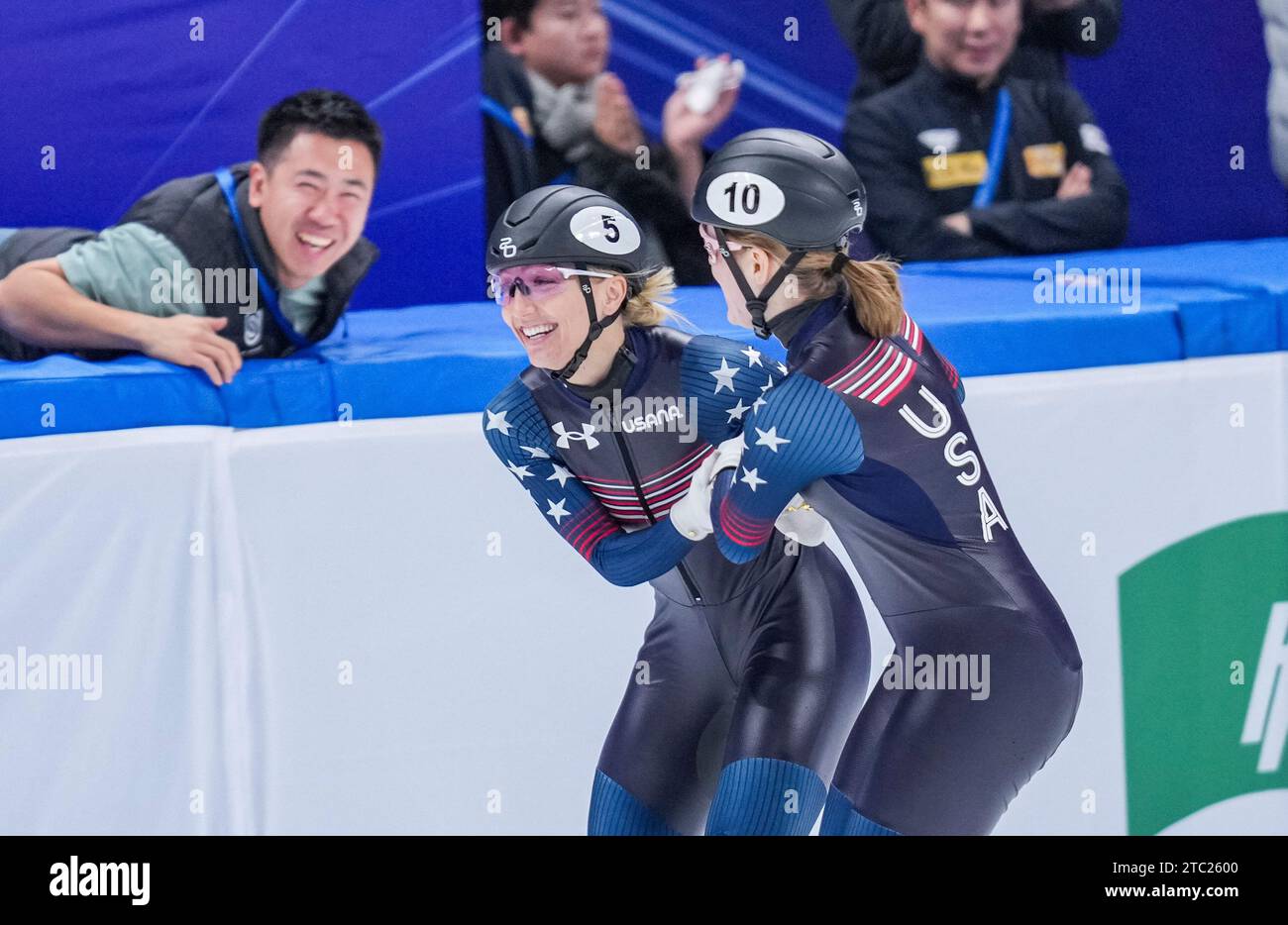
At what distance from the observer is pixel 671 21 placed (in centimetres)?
402

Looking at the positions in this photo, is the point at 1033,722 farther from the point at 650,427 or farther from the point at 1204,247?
the point at 1204,247

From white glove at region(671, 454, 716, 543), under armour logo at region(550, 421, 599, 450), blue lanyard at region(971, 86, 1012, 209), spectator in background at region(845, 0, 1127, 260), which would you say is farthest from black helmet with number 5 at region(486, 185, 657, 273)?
blue lanyard at region(971, 86, 1012, 209)

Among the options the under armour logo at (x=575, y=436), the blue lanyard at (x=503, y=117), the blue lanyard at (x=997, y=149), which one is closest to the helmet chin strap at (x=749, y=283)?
the under armour logo at (x=575, y=436)

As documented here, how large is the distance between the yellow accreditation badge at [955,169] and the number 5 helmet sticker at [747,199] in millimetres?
1529

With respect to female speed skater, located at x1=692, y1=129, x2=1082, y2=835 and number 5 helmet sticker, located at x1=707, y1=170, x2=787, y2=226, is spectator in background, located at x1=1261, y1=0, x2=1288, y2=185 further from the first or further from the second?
number 5 helmet sticker, located at x1=707, y1=170, x2=787, y2=226

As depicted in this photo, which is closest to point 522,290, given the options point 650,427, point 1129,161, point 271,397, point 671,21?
point 650,427

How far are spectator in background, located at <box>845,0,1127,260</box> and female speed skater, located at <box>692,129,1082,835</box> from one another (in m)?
1.38

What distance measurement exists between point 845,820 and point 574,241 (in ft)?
4.02

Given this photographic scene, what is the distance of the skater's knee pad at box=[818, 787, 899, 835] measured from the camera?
8.37ft

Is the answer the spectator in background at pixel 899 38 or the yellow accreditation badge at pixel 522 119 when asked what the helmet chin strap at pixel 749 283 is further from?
the spectator in background at pixel 899 38

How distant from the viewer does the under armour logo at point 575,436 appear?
282cm

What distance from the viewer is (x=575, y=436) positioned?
2.83 meters

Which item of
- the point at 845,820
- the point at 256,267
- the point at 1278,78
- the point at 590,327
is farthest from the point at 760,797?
the point at 1278,78
